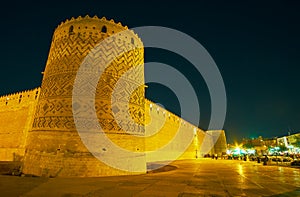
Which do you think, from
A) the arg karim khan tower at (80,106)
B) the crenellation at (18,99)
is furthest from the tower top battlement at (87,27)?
the crenellation at (18,99)

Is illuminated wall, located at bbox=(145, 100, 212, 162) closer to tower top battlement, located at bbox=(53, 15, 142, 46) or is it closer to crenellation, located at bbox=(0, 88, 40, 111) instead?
crenellation, located at bbox=(0, 88, 40, 111)

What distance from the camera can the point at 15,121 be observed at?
21.1m

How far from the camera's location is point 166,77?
19.3 meters

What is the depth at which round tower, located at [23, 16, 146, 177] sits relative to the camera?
295 inches

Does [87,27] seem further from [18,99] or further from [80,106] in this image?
Result: [18,99]

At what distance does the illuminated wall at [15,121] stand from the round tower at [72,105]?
43.3 ft

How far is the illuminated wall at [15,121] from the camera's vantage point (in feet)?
63.6

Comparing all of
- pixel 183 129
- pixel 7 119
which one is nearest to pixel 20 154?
pixel 7 119

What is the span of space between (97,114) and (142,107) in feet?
8.80

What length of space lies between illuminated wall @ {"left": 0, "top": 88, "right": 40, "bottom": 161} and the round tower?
43.3ft

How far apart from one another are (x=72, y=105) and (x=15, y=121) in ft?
56.6

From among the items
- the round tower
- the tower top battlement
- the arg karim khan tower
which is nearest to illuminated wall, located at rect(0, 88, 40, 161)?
the arg karim khan tower

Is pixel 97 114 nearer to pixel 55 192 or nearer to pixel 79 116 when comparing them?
pixel 79 116

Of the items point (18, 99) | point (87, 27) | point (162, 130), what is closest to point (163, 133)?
point (162, 130)
